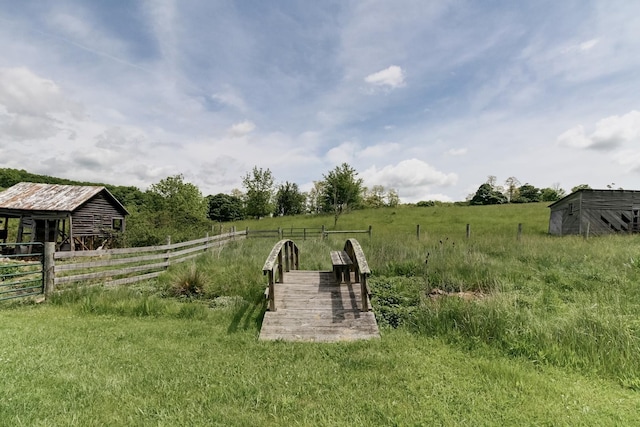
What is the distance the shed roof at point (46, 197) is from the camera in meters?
18.2

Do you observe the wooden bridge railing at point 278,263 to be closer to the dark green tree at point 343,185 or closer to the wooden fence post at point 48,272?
the wooden fence post at point 48,272

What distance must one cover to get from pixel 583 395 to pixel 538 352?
2.95 ft

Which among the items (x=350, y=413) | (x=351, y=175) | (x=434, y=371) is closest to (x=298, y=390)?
(x=350, y=413)

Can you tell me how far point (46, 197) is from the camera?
19.4 metres

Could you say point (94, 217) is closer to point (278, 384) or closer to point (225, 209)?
point (278, 384)

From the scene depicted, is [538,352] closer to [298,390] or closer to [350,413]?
[350,413]

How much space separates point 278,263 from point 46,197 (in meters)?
19.9

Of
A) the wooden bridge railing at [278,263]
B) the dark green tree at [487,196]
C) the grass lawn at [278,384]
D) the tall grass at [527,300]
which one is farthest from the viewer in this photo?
the dark green tree at [487,196]

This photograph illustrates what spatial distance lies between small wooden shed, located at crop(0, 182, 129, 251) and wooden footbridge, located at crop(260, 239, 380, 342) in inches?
703

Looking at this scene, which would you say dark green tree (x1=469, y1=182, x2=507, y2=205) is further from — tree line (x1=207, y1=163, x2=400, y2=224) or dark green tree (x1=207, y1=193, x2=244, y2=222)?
dark green tree (x1=207, y1=193, x2=244, y2=222)

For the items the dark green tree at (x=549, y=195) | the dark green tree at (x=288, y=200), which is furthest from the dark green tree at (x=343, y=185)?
the dark green tree at (x=549, y=195)

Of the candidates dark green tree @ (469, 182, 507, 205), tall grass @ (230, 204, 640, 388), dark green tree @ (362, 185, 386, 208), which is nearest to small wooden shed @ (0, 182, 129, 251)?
tall grass @ (230, 204, 640, 388)

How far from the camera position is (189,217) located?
78.1 ft

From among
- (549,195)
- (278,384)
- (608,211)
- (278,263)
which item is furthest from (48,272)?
(549,195)
